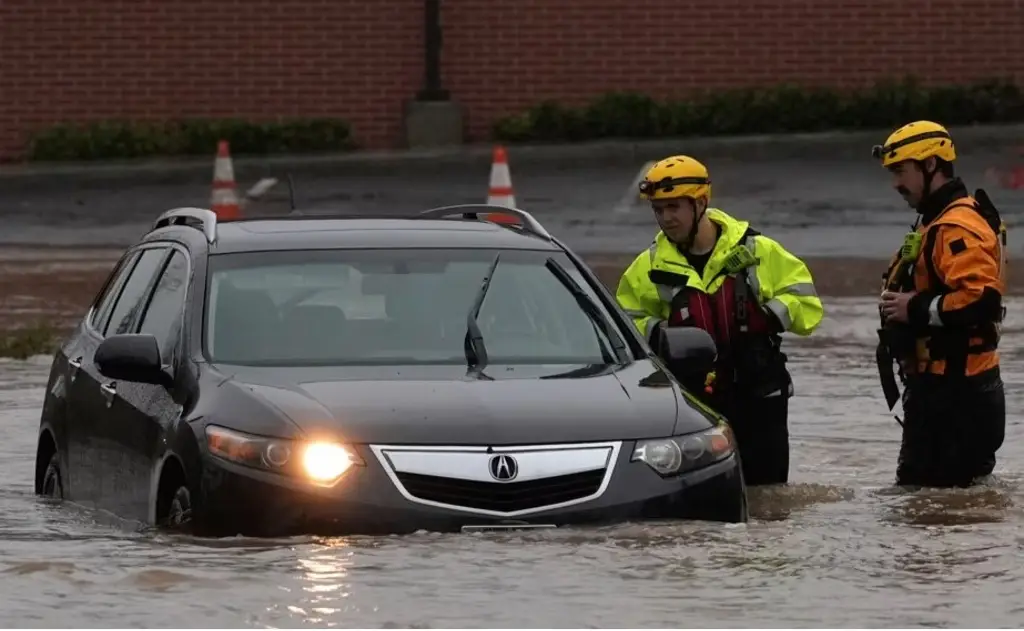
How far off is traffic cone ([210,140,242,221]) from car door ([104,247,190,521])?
43.7ft

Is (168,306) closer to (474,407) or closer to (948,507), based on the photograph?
(474,407)

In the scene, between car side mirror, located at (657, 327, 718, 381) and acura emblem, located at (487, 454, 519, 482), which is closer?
acura emblem, located at (487, 454, 519, 482)

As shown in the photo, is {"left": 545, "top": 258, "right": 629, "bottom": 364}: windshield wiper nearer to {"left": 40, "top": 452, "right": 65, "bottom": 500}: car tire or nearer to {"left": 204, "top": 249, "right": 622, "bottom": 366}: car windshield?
{"left": 204, "top": 249, "right": 622, "bottom": 366}: car windshield

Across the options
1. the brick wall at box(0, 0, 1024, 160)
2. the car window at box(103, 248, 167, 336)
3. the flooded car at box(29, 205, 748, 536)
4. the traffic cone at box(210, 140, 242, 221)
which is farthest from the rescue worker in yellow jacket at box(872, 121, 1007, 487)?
the brick wall at box(0, 0, 1024, 160)

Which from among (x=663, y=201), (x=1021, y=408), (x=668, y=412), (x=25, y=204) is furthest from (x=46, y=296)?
(x=668, y=412)

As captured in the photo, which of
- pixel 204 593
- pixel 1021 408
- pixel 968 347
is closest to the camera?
pixel 204 593

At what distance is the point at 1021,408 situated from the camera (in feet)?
42.1

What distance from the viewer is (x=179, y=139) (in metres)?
25.3

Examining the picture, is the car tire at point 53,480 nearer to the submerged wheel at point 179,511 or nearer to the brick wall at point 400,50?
the submerged wheel at point 179,511

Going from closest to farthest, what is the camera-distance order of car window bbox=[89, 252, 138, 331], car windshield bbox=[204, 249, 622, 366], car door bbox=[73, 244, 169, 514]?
car windshield bbox=[204, 249, 622, 366], car door bbox=[73, 244, 169, 514], car window bbox=[89, 252, 138, 331]

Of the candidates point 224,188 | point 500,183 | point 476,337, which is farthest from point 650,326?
point 224,188

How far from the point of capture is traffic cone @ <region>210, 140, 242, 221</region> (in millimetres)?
22484

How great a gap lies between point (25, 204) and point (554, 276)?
15.3 m

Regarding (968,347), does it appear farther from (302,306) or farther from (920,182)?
(302,306)
